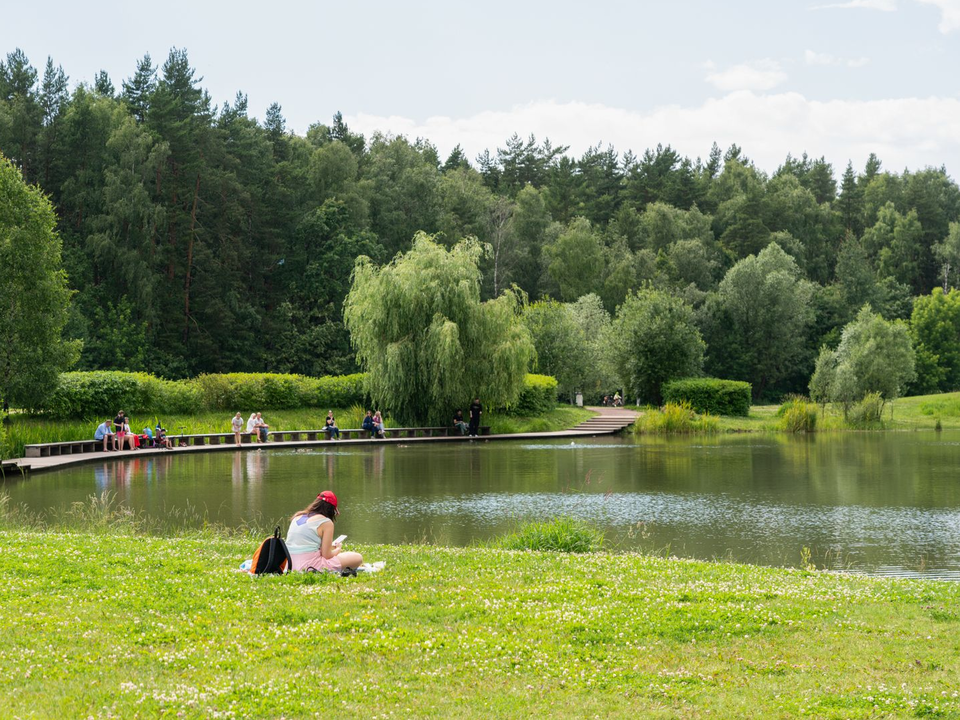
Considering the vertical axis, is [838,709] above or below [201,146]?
below

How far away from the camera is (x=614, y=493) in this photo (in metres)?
21.0

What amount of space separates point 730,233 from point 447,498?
238ft

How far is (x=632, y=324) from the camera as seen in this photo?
2028 inches

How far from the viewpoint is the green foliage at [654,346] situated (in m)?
50.9

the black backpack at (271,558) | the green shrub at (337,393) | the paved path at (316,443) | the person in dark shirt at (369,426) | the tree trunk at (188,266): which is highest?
the tree trunk at (188,266)

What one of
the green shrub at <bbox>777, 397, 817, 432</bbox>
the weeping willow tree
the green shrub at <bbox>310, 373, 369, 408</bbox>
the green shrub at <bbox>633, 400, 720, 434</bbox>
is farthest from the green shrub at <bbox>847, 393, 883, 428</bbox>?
the green shrub at <bbox>310, 373, 369, 408</bbox>

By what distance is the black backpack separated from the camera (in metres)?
9.14

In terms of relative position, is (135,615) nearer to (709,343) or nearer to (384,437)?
(384,437)

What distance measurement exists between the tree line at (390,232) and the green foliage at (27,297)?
18280mm

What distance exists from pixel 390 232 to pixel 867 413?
3775 centimetres

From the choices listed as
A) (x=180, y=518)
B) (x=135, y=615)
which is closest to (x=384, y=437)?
(x=180, y=518)

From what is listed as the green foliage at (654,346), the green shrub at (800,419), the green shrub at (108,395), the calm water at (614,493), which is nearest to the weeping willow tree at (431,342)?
the calm water at (614,493)

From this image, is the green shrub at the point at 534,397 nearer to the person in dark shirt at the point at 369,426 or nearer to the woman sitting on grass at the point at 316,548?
the person in dark shirt at the point at 369,426

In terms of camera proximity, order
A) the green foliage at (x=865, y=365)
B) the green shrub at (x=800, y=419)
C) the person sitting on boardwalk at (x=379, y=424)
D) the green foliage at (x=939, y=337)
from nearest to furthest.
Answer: the person sitting on boardwalk at (x=379, y=424), the green shrub at (x=800, y=419), the green foliage at (x=865, y=365), the green foliage at (x=939, y=337)
